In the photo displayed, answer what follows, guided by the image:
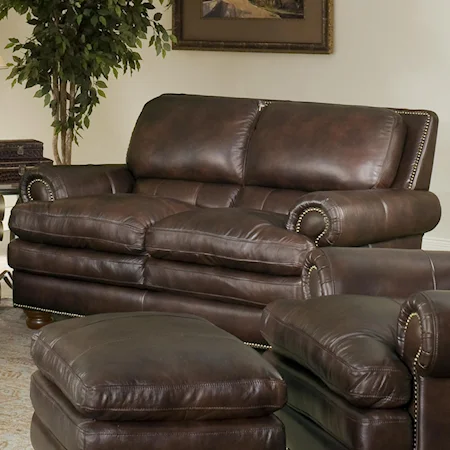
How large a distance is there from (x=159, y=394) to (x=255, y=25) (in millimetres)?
4427

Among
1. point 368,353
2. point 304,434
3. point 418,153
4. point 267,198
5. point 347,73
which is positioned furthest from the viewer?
point 347,73

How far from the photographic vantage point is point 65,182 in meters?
4.49

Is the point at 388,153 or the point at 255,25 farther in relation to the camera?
the point at 255,25

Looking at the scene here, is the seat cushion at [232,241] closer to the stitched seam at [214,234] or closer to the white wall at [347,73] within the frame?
the stitched seam at [214,234]

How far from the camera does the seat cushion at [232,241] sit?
3.69 m

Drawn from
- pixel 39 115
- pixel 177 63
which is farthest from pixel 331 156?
pixel 39 115

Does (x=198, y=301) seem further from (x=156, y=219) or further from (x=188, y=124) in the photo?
(x=188, y=124)

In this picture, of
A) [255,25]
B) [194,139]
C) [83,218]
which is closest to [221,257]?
[83,218]

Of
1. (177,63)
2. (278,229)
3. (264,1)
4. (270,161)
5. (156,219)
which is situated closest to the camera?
(278,229)

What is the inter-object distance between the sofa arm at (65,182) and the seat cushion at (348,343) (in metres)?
1.85

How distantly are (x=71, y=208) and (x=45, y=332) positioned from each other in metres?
1.57

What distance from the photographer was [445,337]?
2.25 metres

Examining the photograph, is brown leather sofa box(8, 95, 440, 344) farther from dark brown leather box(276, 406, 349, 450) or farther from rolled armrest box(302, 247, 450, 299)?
dark brown leather box(276, 406, 349, 450)

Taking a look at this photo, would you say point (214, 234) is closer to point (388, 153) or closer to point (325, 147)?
point (325, 147)
